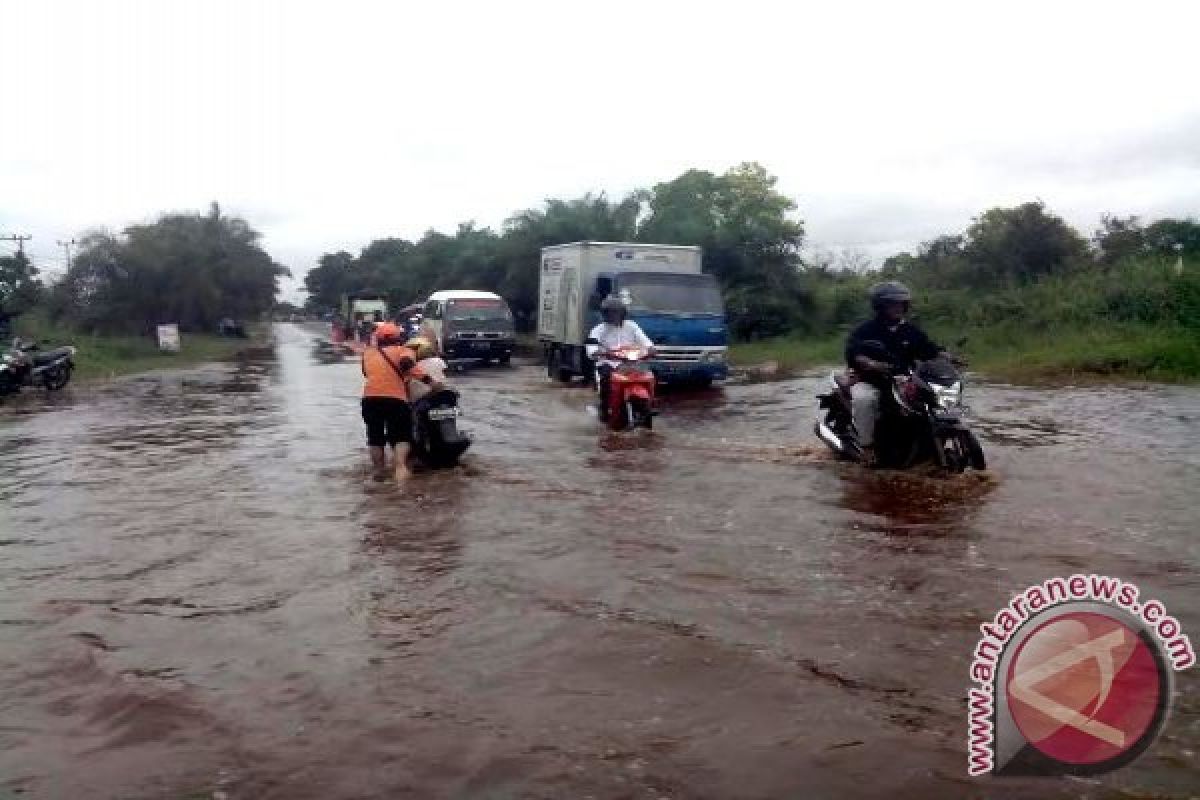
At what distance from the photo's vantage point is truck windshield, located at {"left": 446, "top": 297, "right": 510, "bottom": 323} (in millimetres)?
25859

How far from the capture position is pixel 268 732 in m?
3.69

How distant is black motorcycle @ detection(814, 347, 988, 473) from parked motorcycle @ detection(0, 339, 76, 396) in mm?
15815

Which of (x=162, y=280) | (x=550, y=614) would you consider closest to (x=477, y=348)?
(x=550, y=614)

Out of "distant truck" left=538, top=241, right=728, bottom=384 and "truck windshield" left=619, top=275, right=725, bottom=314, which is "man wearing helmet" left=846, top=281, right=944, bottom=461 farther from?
"truck windshield" left=619, top=275, right=725, bottom=314

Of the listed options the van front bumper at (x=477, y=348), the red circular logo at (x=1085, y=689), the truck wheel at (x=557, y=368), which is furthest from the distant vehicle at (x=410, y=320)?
the red circular logo at (x=1085, y=689)

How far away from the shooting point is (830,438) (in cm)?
946

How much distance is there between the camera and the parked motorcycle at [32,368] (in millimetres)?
18688

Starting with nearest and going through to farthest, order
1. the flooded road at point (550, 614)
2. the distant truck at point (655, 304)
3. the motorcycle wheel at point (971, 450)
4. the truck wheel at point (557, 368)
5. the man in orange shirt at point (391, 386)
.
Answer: the flooded road at point (550, 614)
the motorcycle wheel at point (971, 450)
the man in orange shirt at point (391, 386)
the distant truck at point (655, 304)
the truck wheel at point (557, 368)

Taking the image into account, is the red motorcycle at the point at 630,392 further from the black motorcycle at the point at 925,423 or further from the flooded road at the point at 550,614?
the black motorcycle at the point at 925,423

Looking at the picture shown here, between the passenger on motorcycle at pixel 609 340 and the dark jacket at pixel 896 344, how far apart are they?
12.4 feet

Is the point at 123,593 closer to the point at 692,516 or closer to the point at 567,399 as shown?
the point at 692,516

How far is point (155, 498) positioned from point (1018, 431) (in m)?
8.14

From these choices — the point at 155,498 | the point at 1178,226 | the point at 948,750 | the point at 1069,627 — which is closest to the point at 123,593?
the point at 155,498

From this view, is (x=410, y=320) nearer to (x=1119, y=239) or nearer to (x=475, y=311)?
(x=475, y=311)
